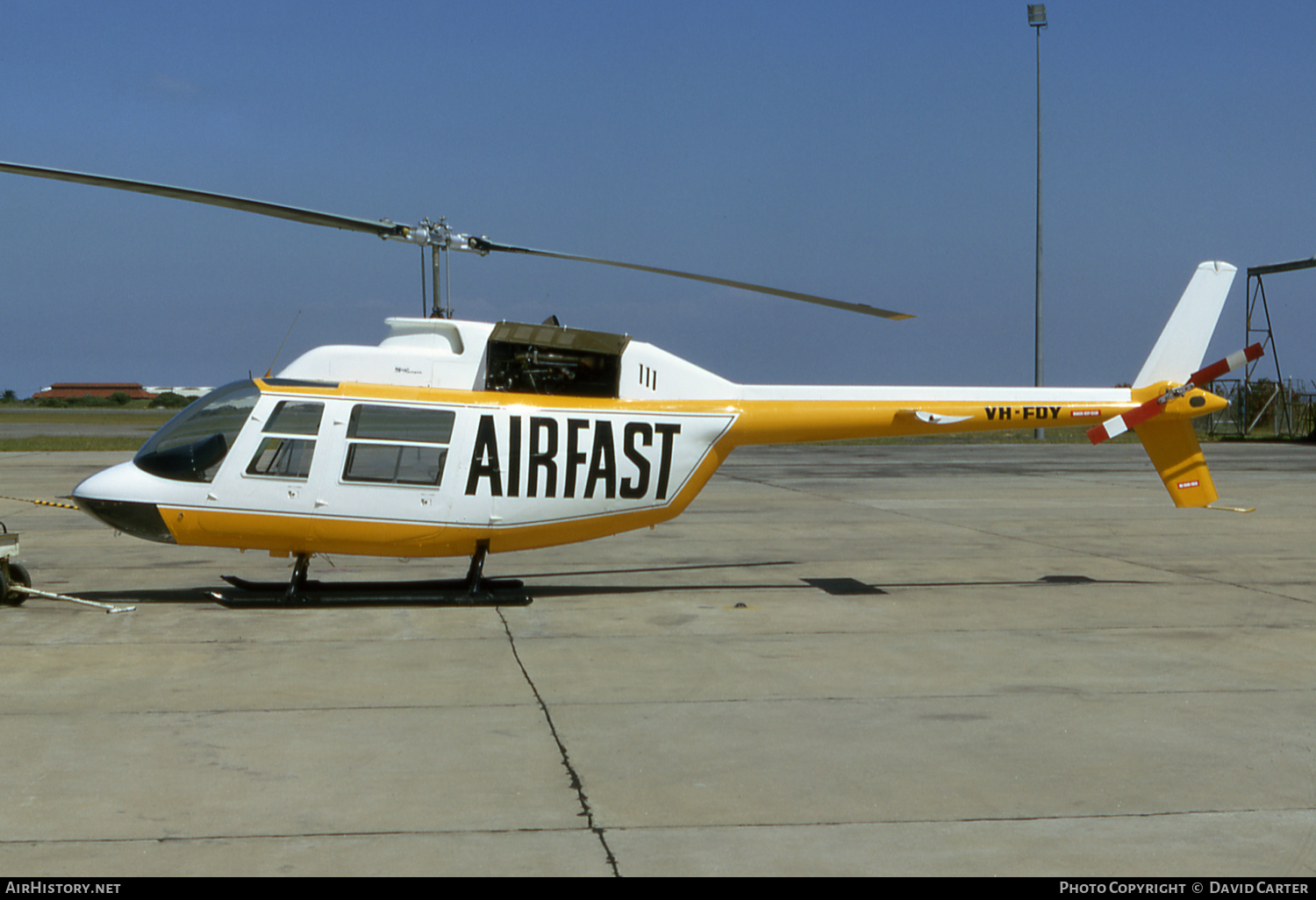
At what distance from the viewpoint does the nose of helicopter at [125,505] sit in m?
10.5

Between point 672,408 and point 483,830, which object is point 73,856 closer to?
point 483,830

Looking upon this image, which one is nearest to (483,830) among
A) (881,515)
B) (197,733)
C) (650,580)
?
(197,733)

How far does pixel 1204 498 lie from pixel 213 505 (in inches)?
396

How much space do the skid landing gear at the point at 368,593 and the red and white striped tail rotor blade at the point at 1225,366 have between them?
734 centimetres

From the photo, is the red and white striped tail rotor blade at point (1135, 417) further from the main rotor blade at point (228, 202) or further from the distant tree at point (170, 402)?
the distant tree at point (170, 402)

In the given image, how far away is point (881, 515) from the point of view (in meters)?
19.8

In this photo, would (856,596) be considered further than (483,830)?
Yes

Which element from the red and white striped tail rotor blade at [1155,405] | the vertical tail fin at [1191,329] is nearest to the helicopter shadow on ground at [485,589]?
the red and white striped tail rotor blade at [1155,405]

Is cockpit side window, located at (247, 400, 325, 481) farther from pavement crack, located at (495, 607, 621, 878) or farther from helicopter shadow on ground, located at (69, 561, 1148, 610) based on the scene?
pavement crack, located at (495, 607, 621, 878)

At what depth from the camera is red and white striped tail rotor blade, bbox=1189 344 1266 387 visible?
37.8 feet

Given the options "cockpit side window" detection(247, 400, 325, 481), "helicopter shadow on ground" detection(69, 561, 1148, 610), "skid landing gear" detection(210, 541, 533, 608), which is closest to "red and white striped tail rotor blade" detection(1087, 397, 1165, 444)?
"helicopter shadow on ground" detection(69, 561, 1148, 610)

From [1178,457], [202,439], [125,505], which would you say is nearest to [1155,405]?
[1178,457]

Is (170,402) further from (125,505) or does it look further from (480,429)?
(480,429)

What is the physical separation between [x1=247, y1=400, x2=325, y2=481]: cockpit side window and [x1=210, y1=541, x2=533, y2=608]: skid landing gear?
2.94 feet
